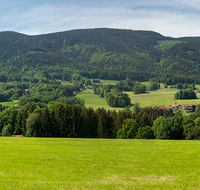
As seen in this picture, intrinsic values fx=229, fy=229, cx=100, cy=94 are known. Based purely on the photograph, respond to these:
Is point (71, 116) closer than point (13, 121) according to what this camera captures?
Yes

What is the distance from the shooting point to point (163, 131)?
64.8 meters

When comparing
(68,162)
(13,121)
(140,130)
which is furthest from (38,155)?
(13,121)

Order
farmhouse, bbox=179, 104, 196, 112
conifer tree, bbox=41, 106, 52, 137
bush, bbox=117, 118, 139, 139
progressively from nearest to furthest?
bush, bbox=117, 118, 139, 139 < conifer tree, bbox=41, 106, 52, 137 < farmhouse, bbox=179, 104, 196, 112

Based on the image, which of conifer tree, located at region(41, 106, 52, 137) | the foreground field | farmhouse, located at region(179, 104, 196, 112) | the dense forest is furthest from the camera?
farmhouse, located at region(179, 104, 196, 112)

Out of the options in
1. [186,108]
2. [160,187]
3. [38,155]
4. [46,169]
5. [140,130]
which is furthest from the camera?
[186,108]

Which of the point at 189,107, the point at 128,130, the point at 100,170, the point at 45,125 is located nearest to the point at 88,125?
the point at 45,125

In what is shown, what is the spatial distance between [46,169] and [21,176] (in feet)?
7.94

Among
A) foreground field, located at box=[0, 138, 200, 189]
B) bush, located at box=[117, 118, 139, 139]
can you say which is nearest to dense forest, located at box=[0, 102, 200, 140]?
bush, located at box=[117, 118, 139, 139]

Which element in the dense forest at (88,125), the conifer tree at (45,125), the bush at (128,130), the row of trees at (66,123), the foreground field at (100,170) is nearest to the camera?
the foreground field at (100,170)

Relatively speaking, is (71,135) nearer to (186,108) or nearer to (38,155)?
(38,155)

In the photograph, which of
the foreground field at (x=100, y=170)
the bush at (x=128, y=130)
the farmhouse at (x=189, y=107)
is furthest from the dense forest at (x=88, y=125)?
the farmhouse at (x=189, y=107)

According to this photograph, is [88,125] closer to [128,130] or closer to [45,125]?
[45,125]

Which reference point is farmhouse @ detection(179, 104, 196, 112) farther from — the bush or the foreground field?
the foreground field

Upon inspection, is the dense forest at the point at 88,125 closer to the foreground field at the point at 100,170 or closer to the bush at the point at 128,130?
the bush at the point at 128,130
